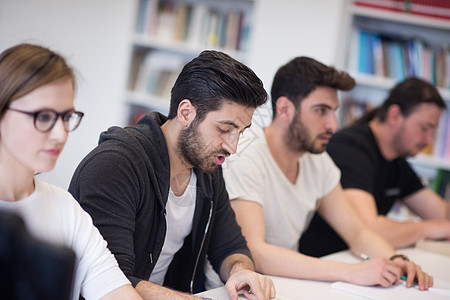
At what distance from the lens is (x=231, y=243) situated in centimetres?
155

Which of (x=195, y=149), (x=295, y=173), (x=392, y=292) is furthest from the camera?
(x=295, y=173)

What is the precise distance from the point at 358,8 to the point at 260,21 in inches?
23.7

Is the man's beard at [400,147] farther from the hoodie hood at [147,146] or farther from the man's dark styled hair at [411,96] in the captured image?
the hoodie hood at [147,146]

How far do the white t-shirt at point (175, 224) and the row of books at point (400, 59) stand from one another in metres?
2.12

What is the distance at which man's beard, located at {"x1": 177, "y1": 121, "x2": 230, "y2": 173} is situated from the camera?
4.48 ft

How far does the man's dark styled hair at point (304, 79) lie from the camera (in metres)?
1.88

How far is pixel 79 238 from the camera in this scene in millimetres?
992

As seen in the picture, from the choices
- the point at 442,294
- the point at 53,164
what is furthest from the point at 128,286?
the point at 442,294

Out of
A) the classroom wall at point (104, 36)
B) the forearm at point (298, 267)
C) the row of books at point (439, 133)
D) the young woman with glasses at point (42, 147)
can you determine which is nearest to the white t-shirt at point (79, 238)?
the young woman with glasses at point (42, 147)

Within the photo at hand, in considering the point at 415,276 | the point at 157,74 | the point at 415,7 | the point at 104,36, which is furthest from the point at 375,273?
the point at 104,36

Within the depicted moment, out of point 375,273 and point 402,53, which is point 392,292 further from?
point 402,53

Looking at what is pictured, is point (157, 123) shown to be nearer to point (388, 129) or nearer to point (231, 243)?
point (231, 243)

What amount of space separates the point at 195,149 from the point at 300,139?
0.63 metres

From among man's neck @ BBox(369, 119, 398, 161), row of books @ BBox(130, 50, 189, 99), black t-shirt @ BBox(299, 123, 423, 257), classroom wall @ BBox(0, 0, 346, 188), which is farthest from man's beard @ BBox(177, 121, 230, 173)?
row of books @ BBox(130, 50, 189, 99)
